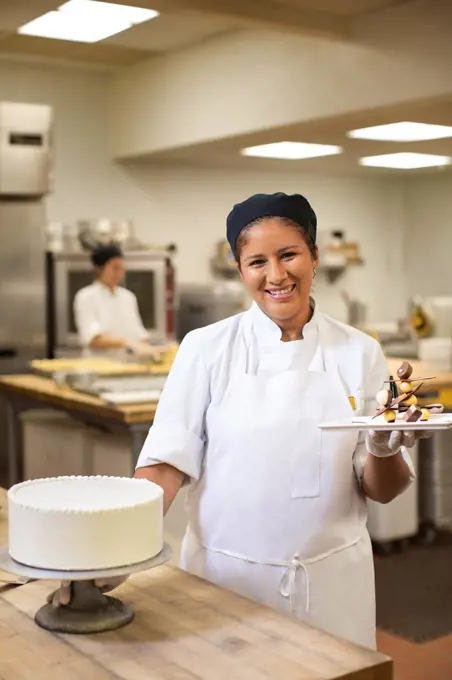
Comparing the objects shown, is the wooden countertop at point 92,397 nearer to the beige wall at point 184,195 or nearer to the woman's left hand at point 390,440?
the woman's left hand at point 390,440

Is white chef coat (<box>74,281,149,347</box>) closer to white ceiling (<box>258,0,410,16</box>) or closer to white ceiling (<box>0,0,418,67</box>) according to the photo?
white ceiling (<box>0,0,418,67</box>)

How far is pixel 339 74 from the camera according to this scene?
16.4 ft

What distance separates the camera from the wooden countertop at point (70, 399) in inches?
150

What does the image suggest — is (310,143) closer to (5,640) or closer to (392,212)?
(392,212)

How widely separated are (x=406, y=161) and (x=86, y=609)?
642cm

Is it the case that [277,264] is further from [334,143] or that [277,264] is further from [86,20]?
[334,143]

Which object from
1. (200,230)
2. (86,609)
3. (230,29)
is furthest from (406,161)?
(86,609)

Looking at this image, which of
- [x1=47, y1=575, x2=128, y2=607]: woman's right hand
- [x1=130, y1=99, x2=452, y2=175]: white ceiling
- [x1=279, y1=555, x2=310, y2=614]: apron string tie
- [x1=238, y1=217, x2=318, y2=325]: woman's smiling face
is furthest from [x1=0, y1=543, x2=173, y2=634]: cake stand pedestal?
[x1=130, y1=99, x2=452, y2=175]: white ceiling

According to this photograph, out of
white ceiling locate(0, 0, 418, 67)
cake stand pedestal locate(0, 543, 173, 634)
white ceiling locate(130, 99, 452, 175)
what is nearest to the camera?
cake stand pedestal locate(0, 543, 173, 634)

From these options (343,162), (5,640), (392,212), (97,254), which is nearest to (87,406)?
(97,254)

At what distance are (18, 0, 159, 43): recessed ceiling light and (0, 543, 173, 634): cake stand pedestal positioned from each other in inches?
127

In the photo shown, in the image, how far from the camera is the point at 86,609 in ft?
4.71

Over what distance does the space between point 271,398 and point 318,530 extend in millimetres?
291

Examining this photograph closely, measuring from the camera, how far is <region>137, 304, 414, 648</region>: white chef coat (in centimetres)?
188
